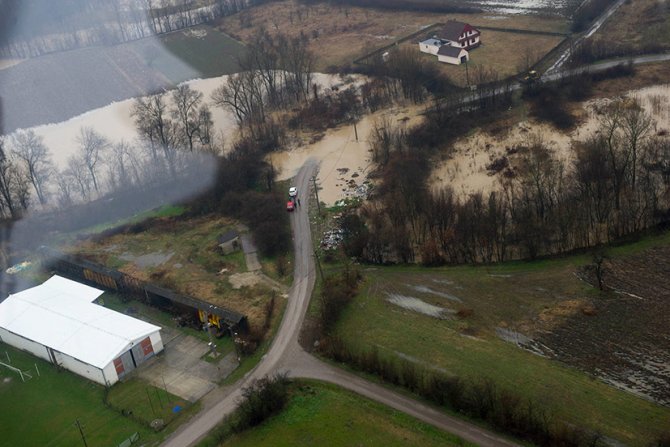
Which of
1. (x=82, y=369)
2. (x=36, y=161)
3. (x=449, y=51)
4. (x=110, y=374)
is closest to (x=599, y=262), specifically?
(x=110, y=374)

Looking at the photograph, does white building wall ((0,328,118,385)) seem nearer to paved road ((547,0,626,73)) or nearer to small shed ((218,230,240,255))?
small shed ((218,230,240,255))

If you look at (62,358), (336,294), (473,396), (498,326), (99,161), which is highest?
(99,161)

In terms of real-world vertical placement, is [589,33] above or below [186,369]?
above

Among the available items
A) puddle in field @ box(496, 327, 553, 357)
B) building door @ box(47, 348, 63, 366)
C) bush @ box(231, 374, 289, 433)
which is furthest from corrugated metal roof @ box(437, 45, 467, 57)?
building door @ box(47, 348, 63, 366)

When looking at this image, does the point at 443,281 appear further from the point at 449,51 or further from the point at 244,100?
the point at 449,51

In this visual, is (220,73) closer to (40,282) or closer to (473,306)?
(40,282)

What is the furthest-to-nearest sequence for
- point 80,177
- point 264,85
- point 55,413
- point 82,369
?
point 264,85, point 80,177, point 82,369, point 55,413

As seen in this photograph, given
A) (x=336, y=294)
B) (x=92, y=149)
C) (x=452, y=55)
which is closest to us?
(x=336, y=294)
